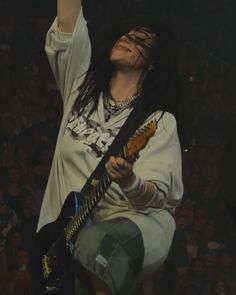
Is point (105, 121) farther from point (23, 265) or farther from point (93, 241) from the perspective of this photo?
point (23, 265)

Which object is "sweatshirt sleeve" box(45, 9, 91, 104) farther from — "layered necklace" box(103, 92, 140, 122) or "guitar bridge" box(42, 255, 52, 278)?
"guitar bridge" box(42, 255, 52, 278)

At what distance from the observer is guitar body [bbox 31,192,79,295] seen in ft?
5.21

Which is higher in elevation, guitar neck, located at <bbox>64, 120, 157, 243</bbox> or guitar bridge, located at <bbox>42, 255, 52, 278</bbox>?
guitar neck, located at <bbox>64, 120, 157, 243</bbox>

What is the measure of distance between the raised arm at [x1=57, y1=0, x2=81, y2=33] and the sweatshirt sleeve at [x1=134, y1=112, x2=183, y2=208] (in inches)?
12.3

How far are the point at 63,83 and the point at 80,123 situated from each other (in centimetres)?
14

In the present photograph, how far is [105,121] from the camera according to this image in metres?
1.70

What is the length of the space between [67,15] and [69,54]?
3.6 inches

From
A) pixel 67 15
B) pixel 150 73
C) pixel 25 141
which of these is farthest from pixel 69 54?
pixel 25 141

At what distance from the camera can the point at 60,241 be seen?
160 centimetres

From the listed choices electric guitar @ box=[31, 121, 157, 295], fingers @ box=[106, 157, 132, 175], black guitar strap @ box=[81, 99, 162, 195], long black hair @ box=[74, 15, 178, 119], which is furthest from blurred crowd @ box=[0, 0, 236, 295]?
fingers @ box=[106, 157, 132, 175]

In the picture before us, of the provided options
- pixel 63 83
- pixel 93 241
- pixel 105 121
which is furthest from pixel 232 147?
pixel 63 83

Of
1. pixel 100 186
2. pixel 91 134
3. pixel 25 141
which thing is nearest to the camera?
pixel 100 186

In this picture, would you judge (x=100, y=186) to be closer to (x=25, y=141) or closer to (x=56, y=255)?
(x=56, y=255)

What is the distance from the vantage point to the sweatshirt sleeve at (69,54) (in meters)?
1.75
